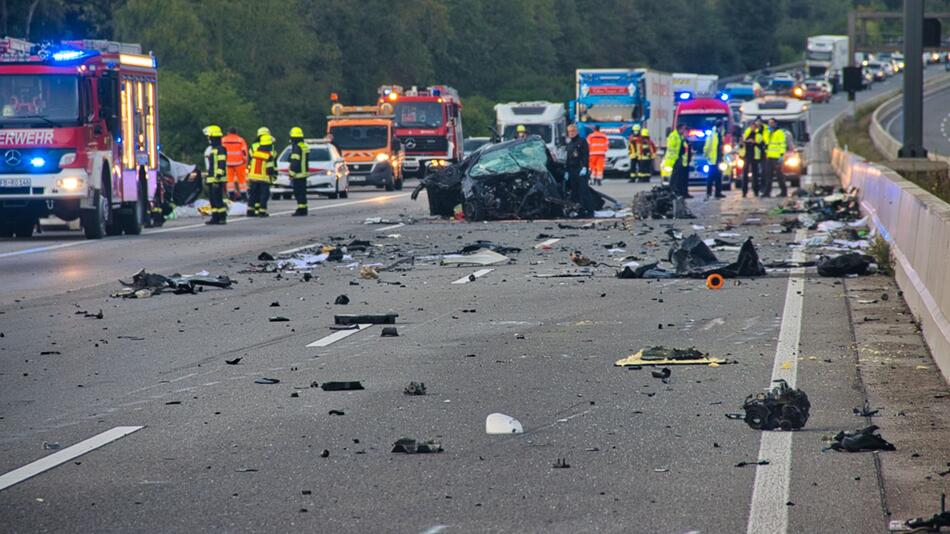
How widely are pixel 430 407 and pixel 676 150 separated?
27.7 m

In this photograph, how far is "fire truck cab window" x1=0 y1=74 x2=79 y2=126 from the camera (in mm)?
26562

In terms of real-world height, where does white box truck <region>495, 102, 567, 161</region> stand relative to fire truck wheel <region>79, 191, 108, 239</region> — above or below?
above

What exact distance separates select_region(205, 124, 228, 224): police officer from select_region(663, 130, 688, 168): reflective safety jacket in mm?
10015

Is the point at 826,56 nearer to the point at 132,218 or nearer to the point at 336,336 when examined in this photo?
the point at 132,218

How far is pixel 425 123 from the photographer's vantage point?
57.4 meters

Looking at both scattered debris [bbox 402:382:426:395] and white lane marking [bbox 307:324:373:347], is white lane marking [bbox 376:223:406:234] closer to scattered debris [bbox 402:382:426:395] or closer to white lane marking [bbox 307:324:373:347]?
white lane marking [bbox 307:324:373:347]

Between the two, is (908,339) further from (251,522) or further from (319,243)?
(319,243)

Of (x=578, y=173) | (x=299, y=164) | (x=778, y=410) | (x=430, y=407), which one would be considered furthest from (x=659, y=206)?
(x=778, y=410)

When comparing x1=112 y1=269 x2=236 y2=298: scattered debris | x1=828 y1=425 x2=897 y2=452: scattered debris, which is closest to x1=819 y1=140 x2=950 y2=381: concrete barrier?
x1=828 y1=425 x2=897 y2=452: scattered debris

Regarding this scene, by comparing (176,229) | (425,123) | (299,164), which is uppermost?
(425,123)

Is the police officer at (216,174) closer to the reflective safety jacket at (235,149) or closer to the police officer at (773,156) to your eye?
the reflective safety jacket at (235,149)

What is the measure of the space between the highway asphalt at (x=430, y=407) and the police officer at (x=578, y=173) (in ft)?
37.7

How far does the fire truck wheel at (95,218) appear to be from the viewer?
27031 mm

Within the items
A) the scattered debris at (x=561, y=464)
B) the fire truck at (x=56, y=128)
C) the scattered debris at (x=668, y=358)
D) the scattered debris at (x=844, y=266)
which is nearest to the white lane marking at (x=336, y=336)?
the scattered debris at (x=668, y=358)
